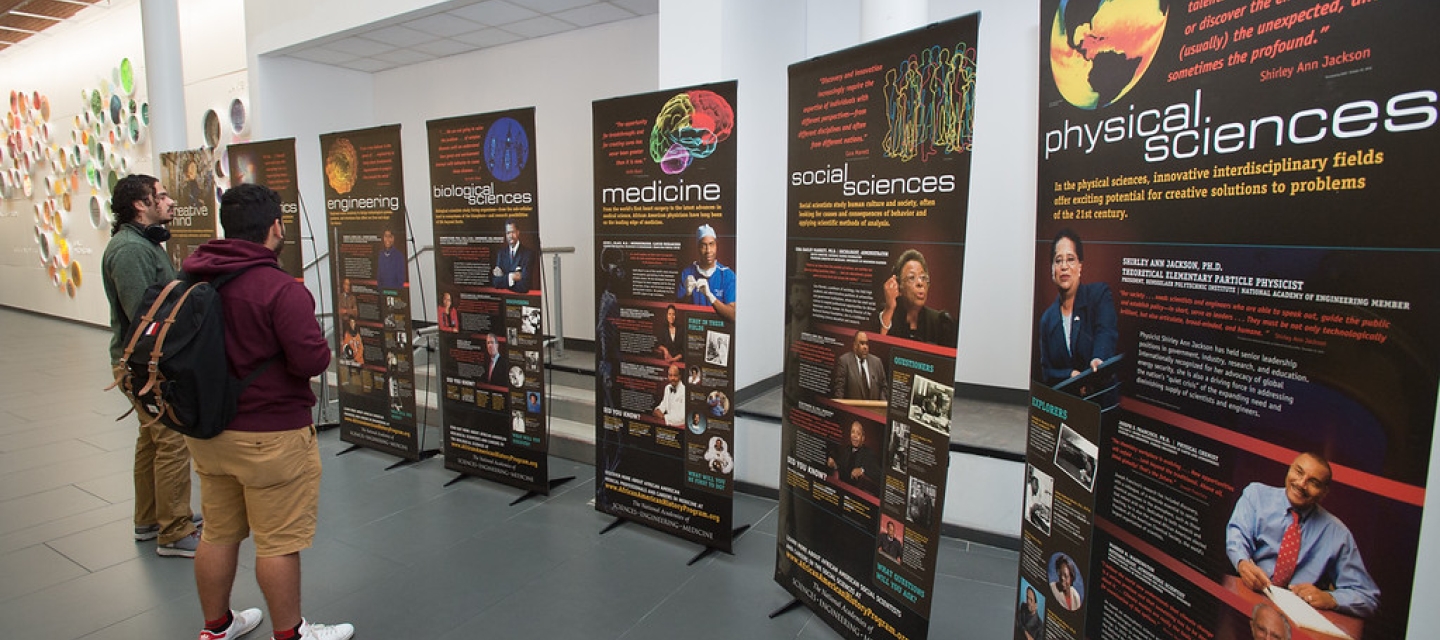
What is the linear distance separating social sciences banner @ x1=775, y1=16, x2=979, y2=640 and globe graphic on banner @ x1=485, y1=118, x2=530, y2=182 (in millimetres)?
1667

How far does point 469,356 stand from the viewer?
3.92 meters

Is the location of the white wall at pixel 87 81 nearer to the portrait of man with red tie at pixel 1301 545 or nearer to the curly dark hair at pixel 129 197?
the curly dark hair at pixel 129 197

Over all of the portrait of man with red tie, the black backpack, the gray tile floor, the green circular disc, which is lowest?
the gray tile floor

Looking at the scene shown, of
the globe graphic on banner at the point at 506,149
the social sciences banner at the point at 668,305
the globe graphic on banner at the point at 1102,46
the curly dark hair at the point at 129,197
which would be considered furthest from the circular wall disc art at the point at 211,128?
the globe graphic on banner at the point at 1102,46

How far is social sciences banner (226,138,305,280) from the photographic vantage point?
4500 mm

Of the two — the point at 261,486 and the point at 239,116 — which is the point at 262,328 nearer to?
the point at 261,486

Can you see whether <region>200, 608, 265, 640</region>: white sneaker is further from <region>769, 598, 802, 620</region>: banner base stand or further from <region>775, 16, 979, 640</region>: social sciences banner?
<region>775, 16, 979, 640</region>: social sciences banner

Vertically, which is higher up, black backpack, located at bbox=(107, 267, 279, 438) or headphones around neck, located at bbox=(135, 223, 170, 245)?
Answer: headphones around neck, located at bbox=(135, 223, 170, 245)

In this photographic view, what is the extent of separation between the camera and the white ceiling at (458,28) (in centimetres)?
505

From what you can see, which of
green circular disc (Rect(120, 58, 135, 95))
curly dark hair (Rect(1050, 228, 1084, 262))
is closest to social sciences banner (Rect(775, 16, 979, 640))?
curly dark hair (Rect(1050, 228, 1084, 262))

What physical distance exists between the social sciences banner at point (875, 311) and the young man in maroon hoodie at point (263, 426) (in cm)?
158

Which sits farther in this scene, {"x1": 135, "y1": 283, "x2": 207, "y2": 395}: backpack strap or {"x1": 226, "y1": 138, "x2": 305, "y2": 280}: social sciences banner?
{"x1": 226, "y1": 138, "x2": 305, "y2": 280}: social sciences banner

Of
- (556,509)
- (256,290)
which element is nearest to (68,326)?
(556,509)

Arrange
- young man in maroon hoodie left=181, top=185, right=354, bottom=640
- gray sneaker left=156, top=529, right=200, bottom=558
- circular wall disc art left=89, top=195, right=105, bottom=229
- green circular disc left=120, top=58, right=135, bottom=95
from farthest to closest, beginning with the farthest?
circular wall disc art left=89, top=195, right=105, bottom=229 < green circular disc left=120, top=58, right=135, bottom=95 < gray sneaker left=156, top=529, right=200, bottom=558 < young man in maroon hoodie left=181, top=185, right=354, bottom=640
